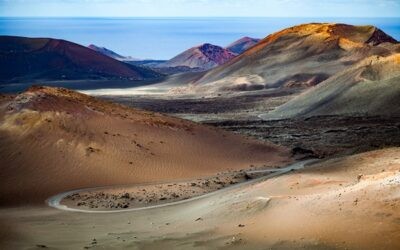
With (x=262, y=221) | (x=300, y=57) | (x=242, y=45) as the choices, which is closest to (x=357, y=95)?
(x=262, y=221)

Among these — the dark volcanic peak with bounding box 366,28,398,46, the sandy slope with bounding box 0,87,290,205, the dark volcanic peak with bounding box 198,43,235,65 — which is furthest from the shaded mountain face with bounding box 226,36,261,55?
the sandy slope with bounding box 0,87,290,205

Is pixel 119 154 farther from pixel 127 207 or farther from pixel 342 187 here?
pixel 342 187

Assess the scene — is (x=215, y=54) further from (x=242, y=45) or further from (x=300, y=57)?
(x=300, y=57)

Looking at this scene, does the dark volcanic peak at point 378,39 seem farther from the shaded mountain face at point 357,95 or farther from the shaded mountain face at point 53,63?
the shaded mountain face at point 53,63

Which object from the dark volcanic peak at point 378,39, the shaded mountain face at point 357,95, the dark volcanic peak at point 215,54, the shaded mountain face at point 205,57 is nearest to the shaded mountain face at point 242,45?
the shaded mountain face at point 205,57

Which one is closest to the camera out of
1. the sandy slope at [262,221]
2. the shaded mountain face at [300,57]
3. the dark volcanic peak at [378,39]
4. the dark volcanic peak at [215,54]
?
the sandy slope at [262,221]
